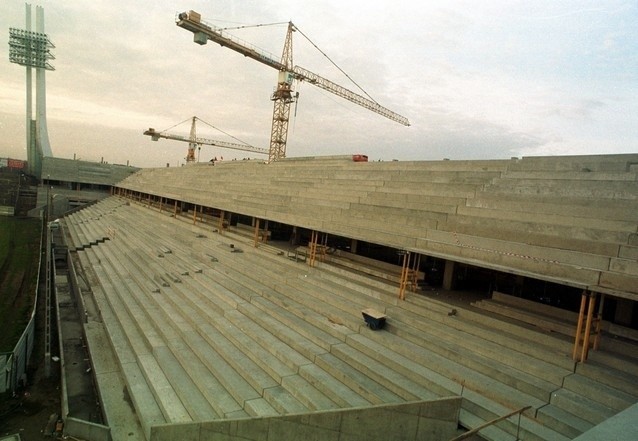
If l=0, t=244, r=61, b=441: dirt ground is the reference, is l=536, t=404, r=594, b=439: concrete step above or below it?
above

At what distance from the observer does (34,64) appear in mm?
49875

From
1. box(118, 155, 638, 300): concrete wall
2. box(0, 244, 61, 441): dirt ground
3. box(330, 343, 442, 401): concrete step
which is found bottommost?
box(0, 244, 61, 441): dirt ground

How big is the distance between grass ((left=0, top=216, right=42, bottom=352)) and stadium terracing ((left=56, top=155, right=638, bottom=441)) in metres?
2.05

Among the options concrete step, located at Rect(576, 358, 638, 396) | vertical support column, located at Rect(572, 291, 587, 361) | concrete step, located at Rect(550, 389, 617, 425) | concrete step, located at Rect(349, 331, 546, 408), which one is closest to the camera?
concrete step, located at Rect(550, 389, 617, 425)

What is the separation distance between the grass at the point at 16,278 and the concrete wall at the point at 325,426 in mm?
8346

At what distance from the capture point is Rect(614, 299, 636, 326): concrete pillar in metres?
7.50

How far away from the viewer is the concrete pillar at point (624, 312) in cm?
750

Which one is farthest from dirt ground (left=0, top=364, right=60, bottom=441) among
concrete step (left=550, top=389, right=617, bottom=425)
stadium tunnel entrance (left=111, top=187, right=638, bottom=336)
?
concrete step (left=550, top=389, right=617, bottom=425)

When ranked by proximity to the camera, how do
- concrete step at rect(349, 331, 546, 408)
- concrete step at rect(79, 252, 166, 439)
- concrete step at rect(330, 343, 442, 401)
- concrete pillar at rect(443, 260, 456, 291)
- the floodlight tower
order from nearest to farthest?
concrete step at rect(349, 331, 546, 408) < concrete step at rect(330, 343, 442, 401) < concrete step at rect(79, 252, 166, 439) < concrete pillar at rect(443, 260, 456, 291) < the floodlight tower

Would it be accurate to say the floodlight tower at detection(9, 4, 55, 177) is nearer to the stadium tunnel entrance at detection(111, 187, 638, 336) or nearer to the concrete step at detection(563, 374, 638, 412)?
the stadium tunnel entrance at detection(111, 187, 638, 336)

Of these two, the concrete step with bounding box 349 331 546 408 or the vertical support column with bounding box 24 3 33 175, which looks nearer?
the concrete step with bounding box 349 331 546 408

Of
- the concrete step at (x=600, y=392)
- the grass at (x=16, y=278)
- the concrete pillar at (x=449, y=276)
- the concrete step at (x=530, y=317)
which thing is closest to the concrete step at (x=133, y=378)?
the grass at (x=16, y=278)

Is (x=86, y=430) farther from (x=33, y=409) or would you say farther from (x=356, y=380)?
(x=356, y=380)

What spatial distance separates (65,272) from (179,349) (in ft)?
46.7
